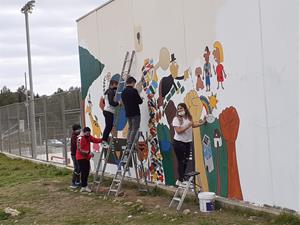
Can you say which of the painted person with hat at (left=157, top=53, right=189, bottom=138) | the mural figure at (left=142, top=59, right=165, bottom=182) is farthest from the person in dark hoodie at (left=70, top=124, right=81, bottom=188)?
the painted person with hat at (left=157, top=53, right=189, bottom=138)

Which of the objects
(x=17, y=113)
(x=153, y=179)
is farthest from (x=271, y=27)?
(x=17, y=113)

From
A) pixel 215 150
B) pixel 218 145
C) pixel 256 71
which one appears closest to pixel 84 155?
pixel 215 150

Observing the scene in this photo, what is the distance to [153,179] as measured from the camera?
41.8 feet

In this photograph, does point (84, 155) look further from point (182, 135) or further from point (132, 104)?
point (182, 135)

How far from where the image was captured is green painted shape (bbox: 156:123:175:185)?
11.9 meters

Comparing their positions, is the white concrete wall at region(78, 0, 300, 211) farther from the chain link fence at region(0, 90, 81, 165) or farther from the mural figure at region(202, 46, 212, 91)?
the chain link fence at region(0, 90, 81, 165)

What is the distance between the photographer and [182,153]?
10688 mm

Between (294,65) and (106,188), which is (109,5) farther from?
(294,65)

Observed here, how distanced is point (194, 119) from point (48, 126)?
12019 millimetres

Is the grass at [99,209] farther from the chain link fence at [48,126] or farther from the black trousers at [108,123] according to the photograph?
the chain link fence at [48,126]

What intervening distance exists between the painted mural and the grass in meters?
0.57

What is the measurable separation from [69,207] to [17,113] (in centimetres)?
1828

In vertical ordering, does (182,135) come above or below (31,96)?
below

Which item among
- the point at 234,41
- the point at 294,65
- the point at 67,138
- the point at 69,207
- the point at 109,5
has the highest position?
the point at 109,5
